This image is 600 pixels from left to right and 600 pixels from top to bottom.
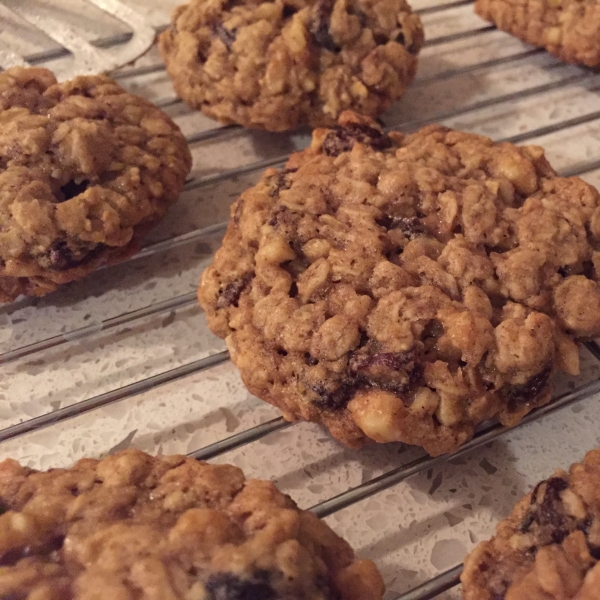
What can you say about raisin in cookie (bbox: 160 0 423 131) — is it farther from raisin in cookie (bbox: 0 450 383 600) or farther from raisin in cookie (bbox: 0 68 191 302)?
raisin in cookie (bbox: 0 450 383 600)

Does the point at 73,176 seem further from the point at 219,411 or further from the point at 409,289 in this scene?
the point at 409,289

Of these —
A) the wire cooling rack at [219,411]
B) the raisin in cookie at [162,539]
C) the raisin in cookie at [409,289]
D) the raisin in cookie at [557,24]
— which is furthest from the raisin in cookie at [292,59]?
the raisin in cookie at [162,539]

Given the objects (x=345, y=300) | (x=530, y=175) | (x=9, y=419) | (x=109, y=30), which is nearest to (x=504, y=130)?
(x=530, y=175)

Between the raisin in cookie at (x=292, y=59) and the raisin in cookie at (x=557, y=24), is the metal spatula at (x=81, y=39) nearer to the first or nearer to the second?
the raisin in cookie at (x=292, y=59)

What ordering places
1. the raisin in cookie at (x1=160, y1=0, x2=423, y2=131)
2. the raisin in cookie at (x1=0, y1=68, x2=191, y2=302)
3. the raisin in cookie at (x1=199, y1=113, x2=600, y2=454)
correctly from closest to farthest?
the raisin in cookie at (x1=199, y1=113, x2=600, y2=454), the raisin in cookie at (x1=0, y1=68, x2=191, y2=302), the raisin in cookie at (x1=160, y1=0, x2=423, y2=131)

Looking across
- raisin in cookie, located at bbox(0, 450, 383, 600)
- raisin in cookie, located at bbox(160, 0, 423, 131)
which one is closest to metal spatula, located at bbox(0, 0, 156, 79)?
raisin in cookie, located at bbox(160, 0, 423, 131)

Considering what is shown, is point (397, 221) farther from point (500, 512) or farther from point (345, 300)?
point (500, 512)

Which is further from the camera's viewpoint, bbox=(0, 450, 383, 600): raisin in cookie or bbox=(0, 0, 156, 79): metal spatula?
bbox=(0, 0, 156, 79): metal spatula
